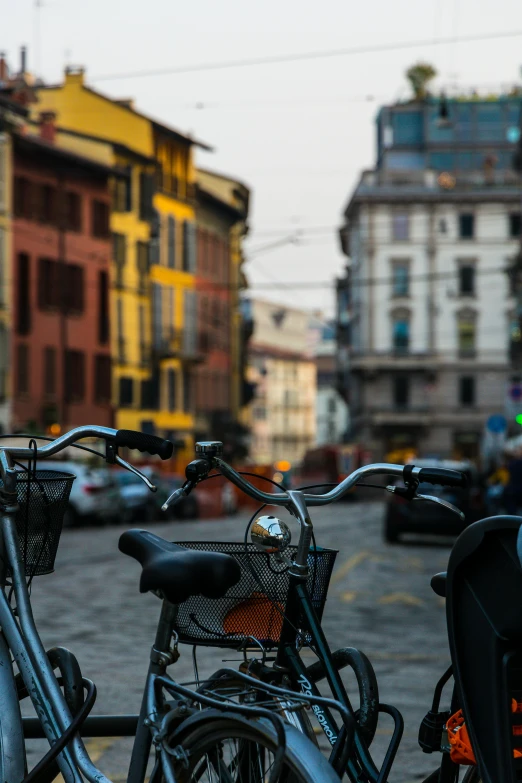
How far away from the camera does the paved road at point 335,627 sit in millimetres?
8109

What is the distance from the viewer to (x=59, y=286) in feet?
191

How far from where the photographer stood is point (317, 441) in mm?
188500

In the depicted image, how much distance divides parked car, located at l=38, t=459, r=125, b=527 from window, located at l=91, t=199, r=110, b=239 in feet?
75.7

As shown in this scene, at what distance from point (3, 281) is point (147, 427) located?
29.3ft

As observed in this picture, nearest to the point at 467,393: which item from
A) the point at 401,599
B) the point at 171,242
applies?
the point at 171,242

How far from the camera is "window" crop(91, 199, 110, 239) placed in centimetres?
6212

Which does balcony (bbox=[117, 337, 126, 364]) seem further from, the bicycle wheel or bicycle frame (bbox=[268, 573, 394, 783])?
the bicycle wheel

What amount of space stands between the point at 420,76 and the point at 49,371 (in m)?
48.1

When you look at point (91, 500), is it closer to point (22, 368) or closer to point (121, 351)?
point (22, 368)

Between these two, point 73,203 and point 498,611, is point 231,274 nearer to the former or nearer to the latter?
point 73,203

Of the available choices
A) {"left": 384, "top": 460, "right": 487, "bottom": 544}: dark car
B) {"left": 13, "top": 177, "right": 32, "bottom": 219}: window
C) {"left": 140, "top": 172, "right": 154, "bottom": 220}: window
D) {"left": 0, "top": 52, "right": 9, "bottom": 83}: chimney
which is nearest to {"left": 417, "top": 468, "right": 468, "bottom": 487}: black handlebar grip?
{"left": 384, "top": 460, "right": 487, "bottom": 544}: dark car

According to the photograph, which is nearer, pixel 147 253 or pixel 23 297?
pixel 23 297

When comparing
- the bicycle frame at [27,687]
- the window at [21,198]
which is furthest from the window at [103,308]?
the bicycle frame at [27,687]

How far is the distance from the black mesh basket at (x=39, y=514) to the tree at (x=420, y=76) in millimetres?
96236
